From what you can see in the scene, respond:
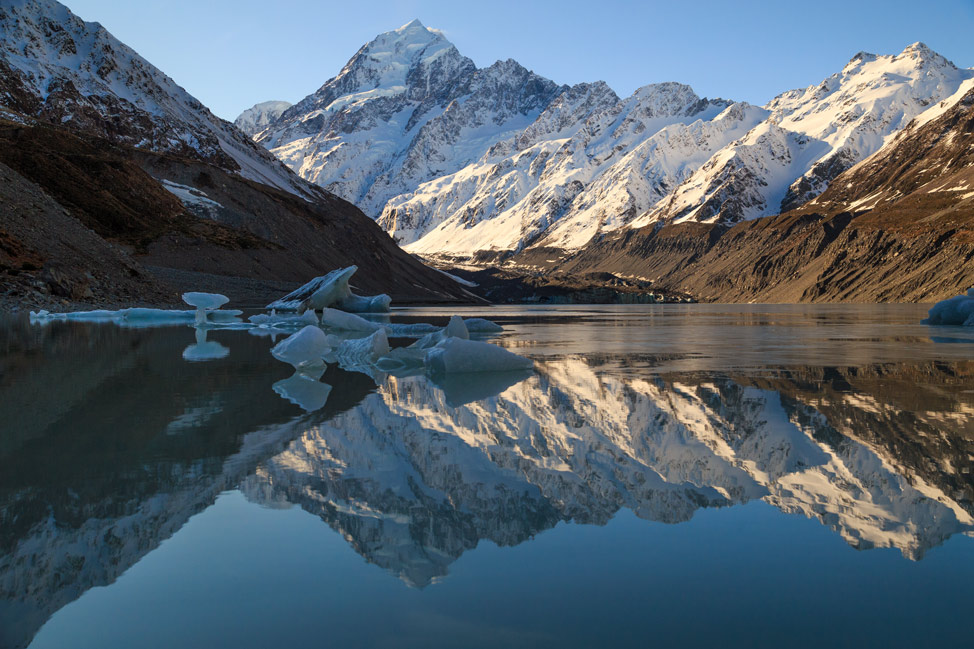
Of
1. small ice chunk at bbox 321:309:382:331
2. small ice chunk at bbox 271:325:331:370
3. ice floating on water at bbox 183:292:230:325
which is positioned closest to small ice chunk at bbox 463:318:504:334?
small ice chunk at bbox 321:309:382:331

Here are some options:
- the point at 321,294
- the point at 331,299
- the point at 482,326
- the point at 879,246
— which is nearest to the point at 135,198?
the point at 331,299

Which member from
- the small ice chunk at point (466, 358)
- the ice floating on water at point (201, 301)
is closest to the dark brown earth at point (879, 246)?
the ice floating on water at point (201, 301)

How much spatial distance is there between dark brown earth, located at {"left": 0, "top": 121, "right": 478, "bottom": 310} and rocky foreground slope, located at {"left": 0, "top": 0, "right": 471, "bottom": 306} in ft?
0.49

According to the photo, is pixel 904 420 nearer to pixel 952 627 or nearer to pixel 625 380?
pixel 625 380

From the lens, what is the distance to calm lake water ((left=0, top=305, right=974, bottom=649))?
12.7 feet

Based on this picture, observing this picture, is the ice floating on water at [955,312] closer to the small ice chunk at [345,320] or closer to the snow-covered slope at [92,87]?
the small ice chunk at [345,320]

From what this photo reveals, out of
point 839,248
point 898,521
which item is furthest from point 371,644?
point 839,248

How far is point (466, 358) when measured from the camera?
15.2m

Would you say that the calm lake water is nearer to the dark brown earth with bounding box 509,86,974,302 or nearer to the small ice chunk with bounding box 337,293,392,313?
the small ice chunk with bounding box 337,293,392,313

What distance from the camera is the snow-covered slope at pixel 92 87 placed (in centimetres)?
8900

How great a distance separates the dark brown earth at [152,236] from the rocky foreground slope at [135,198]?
15 centimetres

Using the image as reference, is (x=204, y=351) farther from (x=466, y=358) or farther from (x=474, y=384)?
(x=474, y=384)

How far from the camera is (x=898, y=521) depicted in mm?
5434

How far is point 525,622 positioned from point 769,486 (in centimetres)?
351
